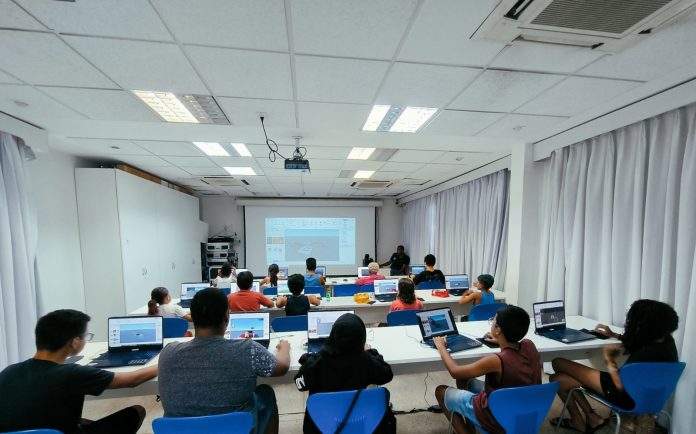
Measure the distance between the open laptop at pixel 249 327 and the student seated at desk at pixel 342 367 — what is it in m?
0.79

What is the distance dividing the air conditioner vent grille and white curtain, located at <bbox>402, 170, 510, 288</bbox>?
3.57m

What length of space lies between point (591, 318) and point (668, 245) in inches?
44.2

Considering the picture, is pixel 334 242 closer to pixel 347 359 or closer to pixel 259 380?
pixel 259 380

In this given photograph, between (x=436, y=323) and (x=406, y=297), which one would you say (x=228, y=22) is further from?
(x=406, y=297)

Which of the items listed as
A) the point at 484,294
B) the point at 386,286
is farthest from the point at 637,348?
the point at 386,286

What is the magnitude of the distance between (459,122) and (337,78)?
1.54 metres

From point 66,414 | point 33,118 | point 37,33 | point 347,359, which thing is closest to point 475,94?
point 347,359

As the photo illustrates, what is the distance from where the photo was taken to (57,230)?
3766 millimetres

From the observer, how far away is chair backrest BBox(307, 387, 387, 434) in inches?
54.6

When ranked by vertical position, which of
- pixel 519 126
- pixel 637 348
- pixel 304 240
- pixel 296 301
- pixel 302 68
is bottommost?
pixel 304 240

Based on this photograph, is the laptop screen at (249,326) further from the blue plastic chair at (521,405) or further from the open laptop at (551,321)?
the open laptop at (551,321)

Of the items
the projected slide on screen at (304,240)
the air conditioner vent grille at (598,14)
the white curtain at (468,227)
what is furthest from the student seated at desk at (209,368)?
the projected slide on screen at (304,240)

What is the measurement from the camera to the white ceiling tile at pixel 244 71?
170 centimetres

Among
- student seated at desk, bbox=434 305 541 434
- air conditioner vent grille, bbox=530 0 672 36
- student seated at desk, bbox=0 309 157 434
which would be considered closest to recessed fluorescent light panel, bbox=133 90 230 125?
student seated at desk, bbox=0 309 157 434
